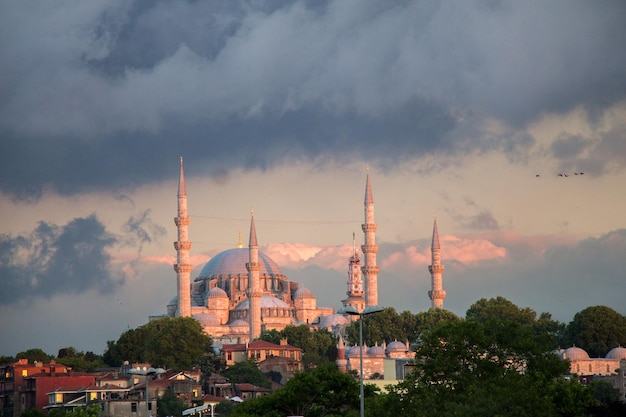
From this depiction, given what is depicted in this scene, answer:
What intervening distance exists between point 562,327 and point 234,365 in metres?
35.8

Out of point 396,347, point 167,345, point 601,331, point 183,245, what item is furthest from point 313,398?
point 601,331

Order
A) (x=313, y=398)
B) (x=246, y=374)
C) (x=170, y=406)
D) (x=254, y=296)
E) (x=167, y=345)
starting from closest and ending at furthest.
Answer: (x=313, y=398) < (x=170, y=406) < (x=246, y=374) < (x=167, y=345) < (x=254, y=296)

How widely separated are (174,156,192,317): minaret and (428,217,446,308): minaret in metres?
22.6

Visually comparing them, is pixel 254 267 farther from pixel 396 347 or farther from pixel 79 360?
pixel 79 360

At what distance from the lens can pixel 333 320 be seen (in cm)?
14675

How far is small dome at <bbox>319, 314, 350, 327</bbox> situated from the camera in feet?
477

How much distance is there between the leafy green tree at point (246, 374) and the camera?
4309 inches

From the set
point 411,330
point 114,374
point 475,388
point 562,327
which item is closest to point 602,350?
point 562,327

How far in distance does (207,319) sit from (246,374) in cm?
3186

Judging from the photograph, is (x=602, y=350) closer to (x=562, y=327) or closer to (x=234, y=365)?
(x=562, y=327)

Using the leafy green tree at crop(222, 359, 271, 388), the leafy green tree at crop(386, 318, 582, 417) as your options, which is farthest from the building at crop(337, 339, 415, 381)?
the leafy green tree at crop(386, 318, 582, 417)

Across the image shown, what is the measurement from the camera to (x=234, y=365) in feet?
371

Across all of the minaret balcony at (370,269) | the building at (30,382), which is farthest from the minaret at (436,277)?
the building at (30,382)

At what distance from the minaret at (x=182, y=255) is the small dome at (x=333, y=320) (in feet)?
64.6
